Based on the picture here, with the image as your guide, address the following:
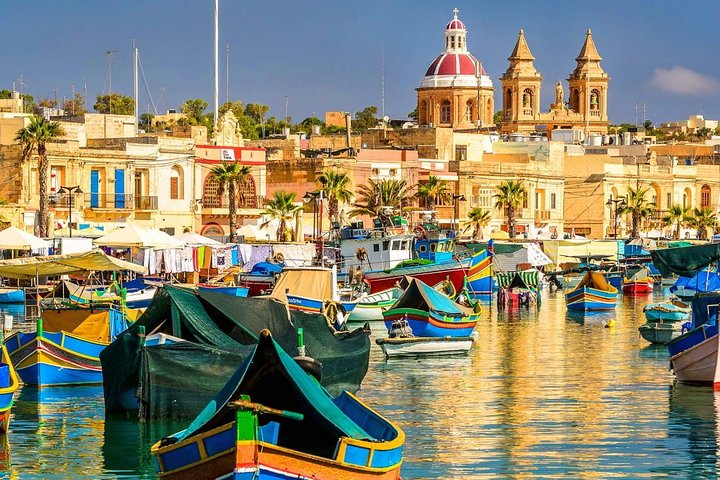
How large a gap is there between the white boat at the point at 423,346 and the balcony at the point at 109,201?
36887 mm

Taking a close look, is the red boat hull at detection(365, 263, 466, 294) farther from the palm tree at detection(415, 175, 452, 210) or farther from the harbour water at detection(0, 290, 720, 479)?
the palm tree at detection(415, 175, 452, 210)

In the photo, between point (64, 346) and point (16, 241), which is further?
point (16, 241)

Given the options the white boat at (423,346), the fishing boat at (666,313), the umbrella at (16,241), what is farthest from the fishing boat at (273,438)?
the umbrella at (16,241)

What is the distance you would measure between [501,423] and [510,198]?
68.6m

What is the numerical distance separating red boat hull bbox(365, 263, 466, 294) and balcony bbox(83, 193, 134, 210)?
1865 centimetres

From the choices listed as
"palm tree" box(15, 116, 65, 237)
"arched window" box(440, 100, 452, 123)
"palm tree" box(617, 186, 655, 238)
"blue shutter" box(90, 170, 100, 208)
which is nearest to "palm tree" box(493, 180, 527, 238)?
"palm tree" box(617, 186, 655, 238)

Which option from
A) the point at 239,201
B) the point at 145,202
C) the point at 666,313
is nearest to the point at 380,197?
the point at 239,201

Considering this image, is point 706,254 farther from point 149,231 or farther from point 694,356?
point 149,231

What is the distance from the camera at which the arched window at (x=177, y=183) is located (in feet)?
261

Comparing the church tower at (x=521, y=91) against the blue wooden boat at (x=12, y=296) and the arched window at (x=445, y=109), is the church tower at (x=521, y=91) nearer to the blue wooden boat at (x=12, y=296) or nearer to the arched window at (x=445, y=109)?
the arched window at (x=445, y=109)

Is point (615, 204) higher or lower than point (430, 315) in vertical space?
higher

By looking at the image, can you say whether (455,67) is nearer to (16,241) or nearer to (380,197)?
(380,197)

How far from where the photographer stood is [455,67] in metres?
132

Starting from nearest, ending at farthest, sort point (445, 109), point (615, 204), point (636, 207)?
point (636, 207), point (615, 204), point (445, 109)
